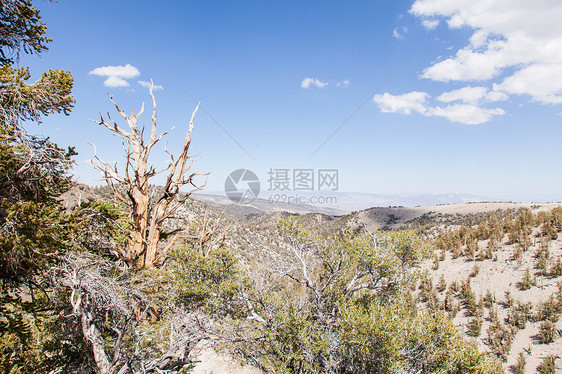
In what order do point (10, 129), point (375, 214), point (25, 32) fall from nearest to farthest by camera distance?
point (10, 129) < point (25, 32) < point (375, 214)

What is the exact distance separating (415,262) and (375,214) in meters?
59.0

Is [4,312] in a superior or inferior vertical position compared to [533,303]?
superior

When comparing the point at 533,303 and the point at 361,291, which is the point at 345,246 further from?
the point at 533,303

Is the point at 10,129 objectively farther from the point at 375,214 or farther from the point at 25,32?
the point at 375,214

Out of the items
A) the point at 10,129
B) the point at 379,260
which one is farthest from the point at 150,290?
the point at 379,260

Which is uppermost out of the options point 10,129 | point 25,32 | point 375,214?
point 25,32

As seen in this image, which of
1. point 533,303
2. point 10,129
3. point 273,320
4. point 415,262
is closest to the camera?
point 10,129

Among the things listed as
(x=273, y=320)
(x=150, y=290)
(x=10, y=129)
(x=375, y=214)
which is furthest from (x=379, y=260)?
(x=375, y=214)

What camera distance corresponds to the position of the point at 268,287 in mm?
7766

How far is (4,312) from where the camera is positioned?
4.31m

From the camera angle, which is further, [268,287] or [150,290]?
[268,287]

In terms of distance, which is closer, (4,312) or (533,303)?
(4,312)

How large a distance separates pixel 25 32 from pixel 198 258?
5.53 m

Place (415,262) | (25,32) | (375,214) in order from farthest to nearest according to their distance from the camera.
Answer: (375,214), (415,262), (25,32)
